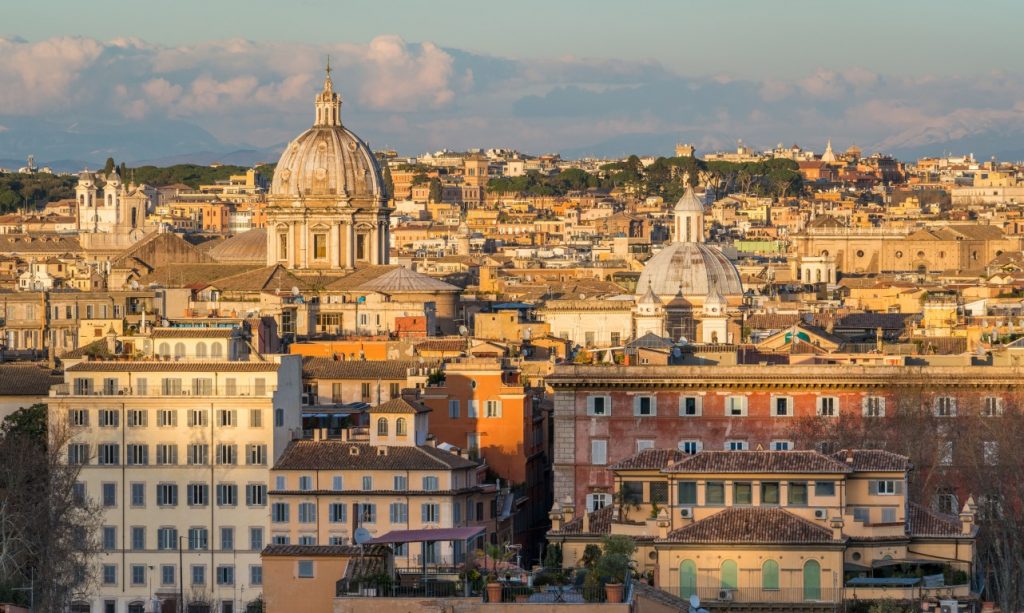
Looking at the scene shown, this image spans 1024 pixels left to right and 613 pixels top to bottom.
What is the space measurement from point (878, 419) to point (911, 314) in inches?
1701

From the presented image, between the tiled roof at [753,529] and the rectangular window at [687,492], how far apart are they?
2.23 ft

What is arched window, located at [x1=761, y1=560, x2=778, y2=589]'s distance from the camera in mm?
46625

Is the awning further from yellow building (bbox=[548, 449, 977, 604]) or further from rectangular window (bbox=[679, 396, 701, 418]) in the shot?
rectangular window (bbox=[679, 396, 701, 418])

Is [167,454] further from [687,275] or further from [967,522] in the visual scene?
[687,275]

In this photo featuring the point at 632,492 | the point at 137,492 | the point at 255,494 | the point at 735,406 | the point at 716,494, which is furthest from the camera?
the point at 735,406

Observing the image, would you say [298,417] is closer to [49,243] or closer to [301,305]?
[301,305]

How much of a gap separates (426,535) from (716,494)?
442 cm

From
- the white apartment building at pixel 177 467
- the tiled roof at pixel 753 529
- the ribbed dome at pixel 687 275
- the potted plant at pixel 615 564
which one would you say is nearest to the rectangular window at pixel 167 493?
the white apartment building at pixel 177 467

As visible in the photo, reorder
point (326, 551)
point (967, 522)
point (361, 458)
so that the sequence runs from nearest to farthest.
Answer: point (326, 551)
point (967, 522)
point (361, 458)

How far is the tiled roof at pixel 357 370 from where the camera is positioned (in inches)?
2795

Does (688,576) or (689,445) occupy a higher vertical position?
(689,445)

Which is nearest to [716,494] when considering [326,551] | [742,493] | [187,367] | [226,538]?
[742,493]

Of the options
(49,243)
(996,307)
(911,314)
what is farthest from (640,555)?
(49,243)

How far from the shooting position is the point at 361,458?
2258 inches
